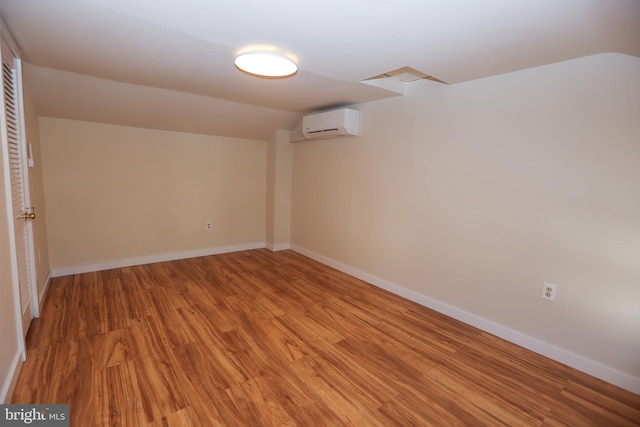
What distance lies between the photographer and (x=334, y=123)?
132 inches

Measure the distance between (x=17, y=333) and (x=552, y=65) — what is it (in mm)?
3704

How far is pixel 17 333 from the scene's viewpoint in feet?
5.89

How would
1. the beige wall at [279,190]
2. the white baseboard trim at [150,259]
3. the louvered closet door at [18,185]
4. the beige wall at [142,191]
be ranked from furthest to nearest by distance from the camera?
the beige wall at [279,190] → the white baseboard trim at [150,259] → the beige wall at [142,191] → the louvered closet door at [18,185]

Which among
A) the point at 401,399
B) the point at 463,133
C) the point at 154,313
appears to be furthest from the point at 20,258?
the point at 463,133

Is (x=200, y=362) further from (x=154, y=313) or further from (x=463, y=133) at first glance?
(x=463, y=133)

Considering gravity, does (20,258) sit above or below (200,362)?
above

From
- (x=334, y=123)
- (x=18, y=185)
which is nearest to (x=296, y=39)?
(x=334, y=123)

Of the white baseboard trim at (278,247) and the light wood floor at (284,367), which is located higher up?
the white baseboard trim at (278,247)

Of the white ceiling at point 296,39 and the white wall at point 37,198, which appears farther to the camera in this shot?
the white wall at point 37,198

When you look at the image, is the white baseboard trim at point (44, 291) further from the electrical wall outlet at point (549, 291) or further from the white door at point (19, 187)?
the electrical wall outlet at point (549, 291)

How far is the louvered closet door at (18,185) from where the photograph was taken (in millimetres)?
1938

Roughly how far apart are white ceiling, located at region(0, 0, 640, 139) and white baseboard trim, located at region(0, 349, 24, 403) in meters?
1.85

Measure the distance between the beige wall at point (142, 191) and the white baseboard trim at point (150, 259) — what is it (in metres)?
0.04

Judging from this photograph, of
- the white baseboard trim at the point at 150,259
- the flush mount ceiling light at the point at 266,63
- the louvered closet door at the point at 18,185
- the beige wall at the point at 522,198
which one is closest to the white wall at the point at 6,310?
the louvered closet door at the point at 18,185
